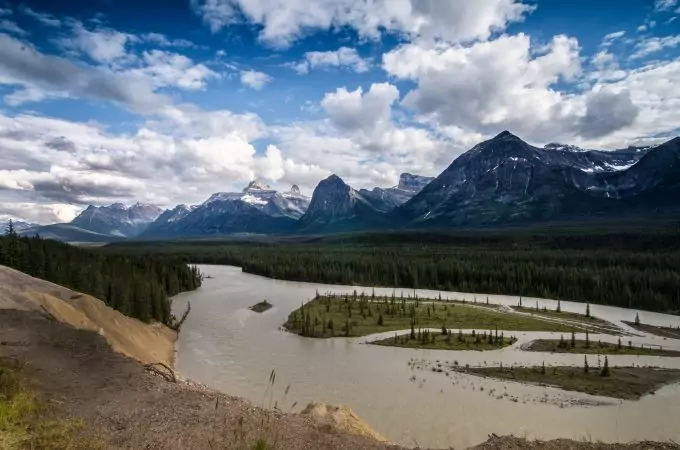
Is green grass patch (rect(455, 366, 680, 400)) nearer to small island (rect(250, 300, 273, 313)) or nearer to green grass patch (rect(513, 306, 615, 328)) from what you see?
green grass patch (rect(513, 306, 615, 328))

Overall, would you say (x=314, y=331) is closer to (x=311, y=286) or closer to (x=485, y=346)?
(x=485, y=346)

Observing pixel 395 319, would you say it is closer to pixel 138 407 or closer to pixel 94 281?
pixel 94 281

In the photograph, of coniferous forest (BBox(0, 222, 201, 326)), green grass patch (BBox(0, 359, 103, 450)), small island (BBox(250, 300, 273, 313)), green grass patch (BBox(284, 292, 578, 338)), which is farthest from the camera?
small island (BBox(250, 300, 273, 313))

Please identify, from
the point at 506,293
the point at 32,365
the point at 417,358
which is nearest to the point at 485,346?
the point at 417,358

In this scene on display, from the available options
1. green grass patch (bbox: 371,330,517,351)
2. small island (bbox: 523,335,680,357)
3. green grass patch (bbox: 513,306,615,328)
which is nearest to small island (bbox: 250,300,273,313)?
green grass patch (bbox: 371,330,517,351)

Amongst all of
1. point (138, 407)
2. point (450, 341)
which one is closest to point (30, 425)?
point (138, 407)

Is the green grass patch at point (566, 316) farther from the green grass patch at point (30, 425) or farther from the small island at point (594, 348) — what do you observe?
the green grass patch at point (30, 425)
